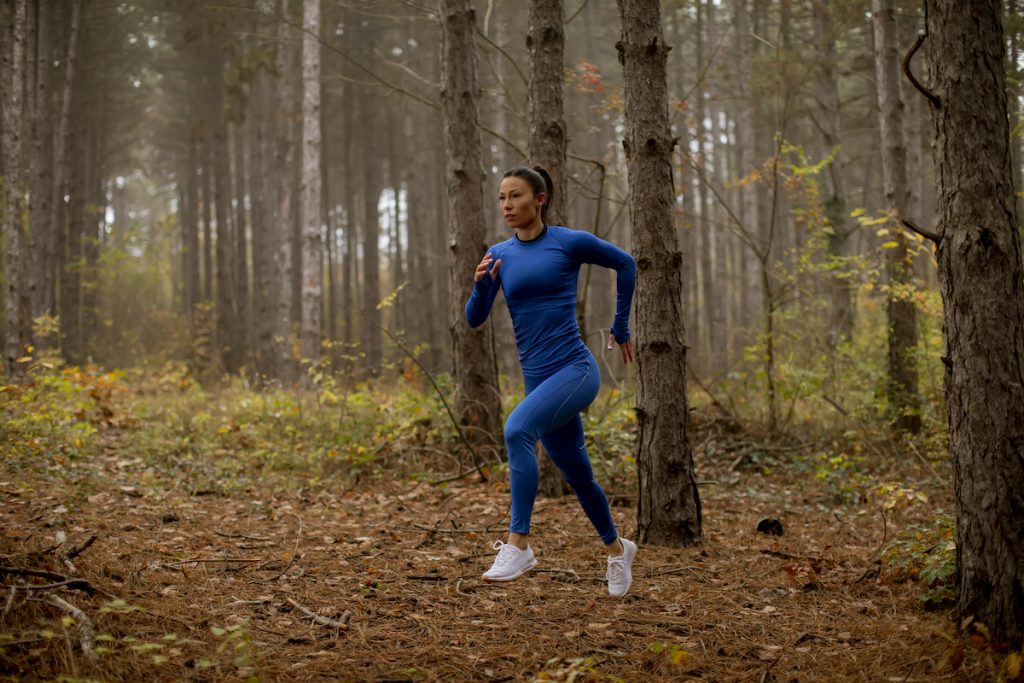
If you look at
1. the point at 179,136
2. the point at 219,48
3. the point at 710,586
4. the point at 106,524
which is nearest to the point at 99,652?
the point at 106,524

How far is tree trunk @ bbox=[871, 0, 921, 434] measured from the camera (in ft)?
32.4

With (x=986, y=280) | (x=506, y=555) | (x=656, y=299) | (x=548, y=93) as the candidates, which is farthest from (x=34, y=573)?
(x=548, y=93)

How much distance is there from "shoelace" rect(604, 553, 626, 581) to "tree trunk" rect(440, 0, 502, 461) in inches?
157

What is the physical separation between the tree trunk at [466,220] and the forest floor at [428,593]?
1222 millimetres

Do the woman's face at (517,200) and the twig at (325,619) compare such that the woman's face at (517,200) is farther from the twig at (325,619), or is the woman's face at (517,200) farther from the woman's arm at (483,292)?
the twig at (325,619)

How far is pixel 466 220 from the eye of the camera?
8539 millimetres

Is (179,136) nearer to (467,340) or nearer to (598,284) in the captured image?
(598,284)

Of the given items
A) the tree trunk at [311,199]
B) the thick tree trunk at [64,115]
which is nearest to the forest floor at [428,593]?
the tree trunk at [311,199]

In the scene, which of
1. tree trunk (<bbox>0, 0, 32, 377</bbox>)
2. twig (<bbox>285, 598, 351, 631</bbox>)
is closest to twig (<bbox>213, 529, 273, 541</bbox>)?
twig (<bbox>285, 598, 351, 631</bbox>)

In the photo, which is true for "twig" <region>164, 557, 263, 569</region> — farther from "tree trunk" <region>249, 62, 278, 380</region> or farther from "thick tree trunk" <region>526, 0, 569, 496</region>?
"tree trunk" <region>249, 62, 278, 380</region>

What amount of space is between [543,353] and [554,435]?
A: 484mm

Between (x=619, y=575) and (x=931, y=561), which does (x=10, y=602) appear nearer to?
(x=619, y=575)

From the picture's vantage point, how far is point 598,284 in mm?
23922

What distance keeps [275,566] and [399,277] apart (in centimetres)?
2344
